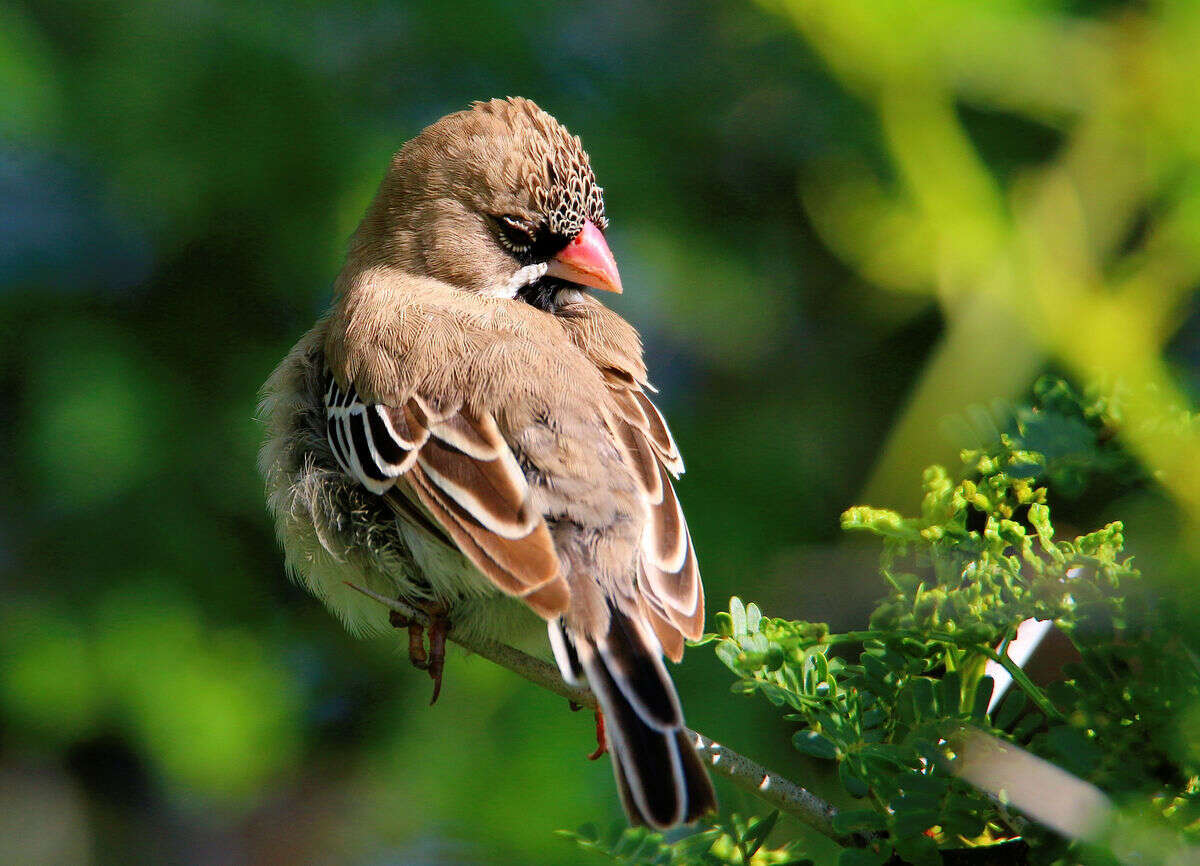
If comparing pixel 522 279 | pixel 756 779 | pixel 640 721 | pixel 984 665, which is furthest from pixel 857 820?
pixel 522 279

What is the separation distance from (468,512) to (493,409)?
1.33 feet

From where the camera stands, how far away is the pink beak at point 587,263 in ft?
13.7

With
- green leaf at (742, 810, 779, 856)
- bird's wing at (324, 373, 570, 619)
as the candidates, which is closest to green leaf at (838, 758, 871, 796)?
green leaf at (742, 810, 779, 856)

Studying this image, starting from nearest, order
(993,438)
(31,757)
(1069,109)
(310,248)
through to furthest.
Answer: (993,438) < (1069,109) < (310,248) < (31,757)

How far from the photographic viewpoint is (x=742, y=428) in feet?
16.8

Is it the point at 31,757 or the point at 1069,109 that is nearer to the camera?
the point at 1069,109

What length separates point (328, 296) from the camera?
5016 mm

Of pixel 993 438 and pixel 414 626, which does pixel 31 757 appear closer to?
pixel 414 626

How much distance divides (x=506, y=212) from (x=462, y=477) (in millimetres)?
1364

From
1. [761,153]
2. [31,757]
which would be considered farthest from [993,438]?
[31,757]

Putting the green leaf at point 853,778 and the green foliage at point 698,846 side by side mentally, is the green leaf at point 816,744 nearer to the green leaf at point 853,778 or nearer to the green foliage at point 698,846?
the green leaf at point 853,778

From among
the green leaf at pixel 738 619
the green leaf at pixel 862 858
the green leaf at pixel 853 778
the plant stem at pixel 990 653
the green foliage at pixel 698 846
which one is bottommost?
the green foliage at pixel 698 846

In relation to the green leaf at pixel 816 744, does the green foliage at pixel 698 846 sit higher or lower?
lower

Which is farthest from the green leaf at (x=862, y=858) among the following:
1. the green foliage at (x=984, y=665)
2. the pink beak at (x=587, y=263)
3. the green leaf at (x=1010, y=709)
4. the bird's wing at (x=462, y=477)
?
the pink beak at (x=587, y=263)
